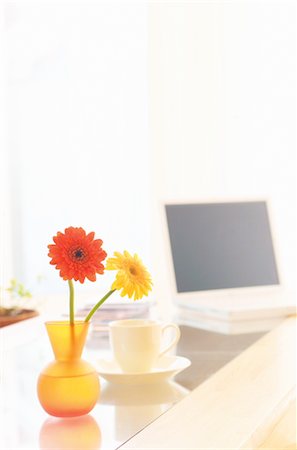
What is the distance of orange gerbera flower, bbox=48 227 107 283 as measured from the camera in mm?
912

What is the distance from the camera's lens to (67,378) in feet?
3.12

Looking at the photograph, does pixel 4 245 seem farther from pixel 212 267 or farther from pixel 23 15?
pixel 212 267

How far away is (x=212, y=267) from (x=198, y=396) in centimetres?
89

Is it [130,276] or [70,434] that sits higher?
[130,276]

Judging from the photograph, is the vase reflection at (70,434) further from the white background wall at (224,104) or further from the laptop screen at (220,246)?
the white background wall at (224,104)

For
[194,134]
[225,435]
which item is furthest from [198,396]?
[194,134]

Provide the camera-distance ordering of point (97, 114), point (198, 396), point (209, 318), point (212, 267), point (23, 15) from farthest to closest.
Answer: point (23, 15) → point (97, 114) → point (212, 267) → point (209, 318) → point (198, 396)

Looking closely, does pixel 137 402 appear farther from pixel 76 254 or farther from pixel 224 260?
pixel 224 260

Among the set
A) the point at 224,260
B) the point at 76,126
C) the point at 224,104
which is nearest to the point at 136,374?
the point at 224,260

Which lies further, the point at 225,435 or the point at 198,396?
the point at 198,396

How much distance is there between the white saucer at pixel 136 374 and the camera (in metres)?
1.18

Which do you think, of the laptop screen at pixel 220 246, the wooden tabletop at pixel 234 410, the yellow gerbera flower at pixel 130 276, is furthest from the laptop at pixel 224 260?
the yellow gerbera flower at pixel 130 276

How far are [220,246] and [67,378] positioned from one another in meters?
1.11

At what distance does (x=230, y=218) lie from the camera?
2.05 m
